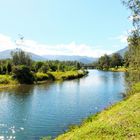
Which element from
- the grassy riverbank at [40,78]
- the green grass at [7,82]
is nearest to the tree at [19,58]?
the grassy riverbank at [40,78]

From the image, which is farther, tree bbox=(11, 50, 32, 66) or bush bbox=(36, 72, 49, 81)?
tree bbox=(11, 50, 32, 66)

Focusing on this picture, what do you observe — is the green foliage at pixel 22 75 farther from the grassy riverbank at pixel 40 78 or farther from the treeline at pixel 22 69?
the grassy riverbank at pixel 40 78

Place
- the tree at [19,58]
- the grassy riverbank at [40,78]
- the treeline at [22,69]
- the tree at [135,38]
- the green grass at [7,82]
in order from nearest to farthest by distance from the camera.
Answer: the tree at [135,38] < the green grass at [7,82] < the grassy riverbank at [40,78] < the treeline at [22,69] < the tree at [19,58]

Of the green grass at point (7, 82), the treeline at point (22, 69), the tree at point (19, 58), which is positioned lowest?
the green grass at point (7, 82)

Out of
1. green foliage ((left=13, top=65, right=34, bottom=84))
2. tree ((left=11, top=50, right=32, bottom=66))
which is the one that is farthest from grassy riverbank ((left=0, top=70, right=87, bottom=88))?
tree ((left=11, top=50, right=32, bottom=66))

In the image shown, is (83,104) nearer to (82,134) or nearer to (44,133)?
(44,133)

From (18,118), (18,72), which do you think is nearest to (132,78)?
(18,118)

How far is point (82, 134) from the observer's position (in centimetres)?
2320

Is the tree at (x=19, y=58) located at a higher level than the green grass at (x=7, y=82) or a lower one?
higher

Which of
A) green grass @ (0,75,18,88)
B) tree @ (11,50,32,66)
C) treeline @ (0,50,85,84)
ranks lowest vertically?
green grass @ (0,75,18,88)

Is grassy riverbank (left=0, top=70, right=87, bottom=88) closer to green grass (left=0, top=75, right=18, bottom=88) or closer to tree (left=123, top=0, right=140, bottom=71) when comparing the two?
green grass (left=0, top=75, right=18, bottom=88)

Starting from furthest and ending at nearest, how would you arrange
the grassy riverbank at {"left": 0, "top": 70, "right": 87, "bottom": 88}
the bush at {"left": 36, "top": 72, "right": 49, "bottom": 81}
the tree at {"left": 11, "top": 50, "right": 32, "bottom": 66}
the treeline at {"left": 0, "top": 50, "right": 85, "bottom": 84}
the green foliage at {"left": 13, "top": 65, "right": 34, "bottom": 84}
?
the tree at {"left": 11, "top": 50, "right": 32, "bottom": 66}, the bush at {"left": 36, "top": 72, "right": 49, "bottom": 81}, the treeline at {"left": 0, "top": 50, "right": 85, "bottom": 84}, the green foliage at {"left": 13, "top": 65, "right": 34, "bottom": 84}, the grassy riverbank at {"left": 0, "top": 70, "right": 87, "bottom": 88}

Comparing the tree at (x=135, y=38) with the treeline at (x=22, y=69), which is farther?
the treeline at (x=22, y=69)

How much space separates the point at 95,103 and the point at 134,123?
43.3 meters
